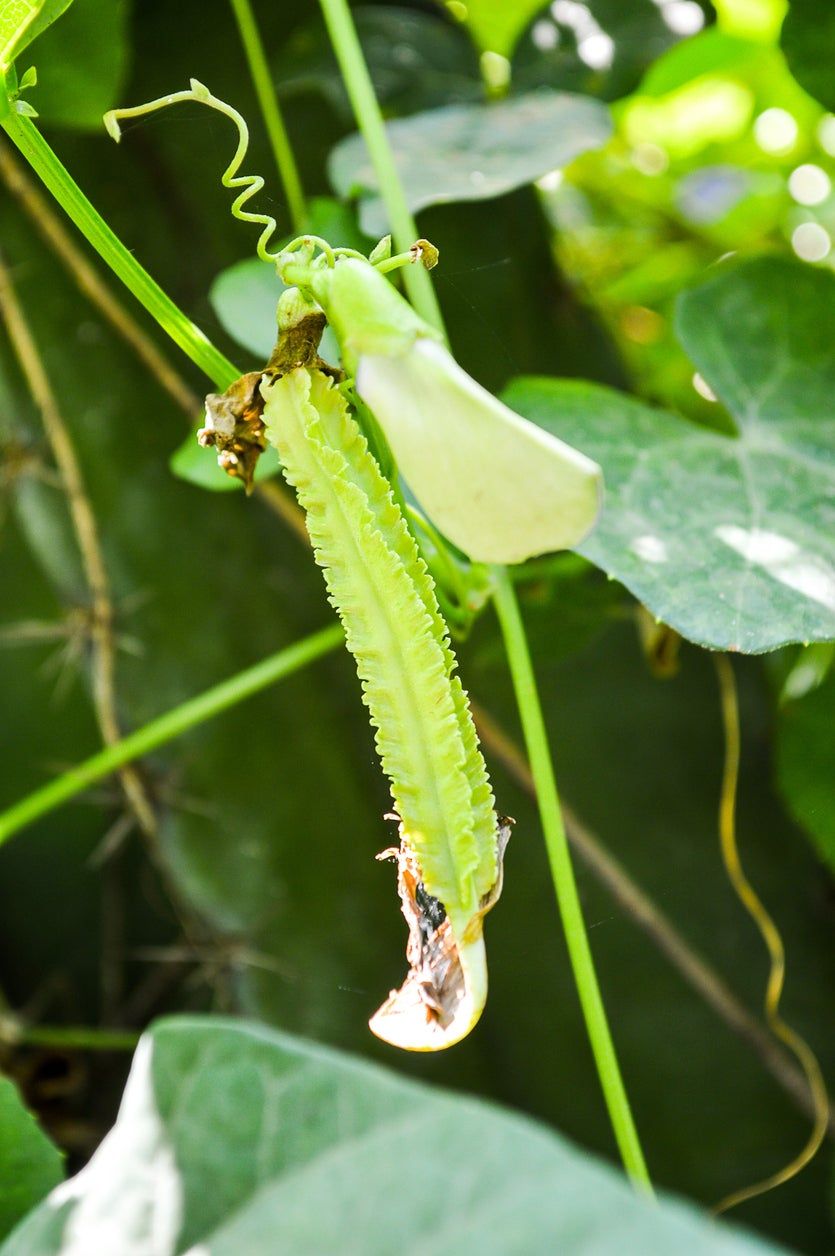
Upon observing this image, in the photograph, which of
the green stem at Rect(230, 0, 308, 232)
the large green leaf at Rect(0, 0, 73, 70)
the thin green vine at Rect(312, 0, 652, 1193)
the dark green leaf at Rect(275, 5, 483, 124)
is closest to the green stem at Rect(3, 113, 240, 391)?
the large green leaf at Rect(0, 0, 73, 70)

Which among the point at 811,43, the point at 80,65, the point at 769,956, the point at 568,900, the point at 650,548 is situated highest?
the point at 80,65

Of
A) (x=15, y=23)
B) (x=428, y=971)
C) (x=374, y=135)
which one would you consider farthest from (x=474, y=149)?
(x=428, y=971)

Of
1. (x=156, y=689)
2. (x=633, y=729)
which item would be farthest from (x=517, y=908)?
(x=156, y=689)

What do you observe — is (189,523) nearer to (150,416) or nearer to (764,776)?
(150,416)

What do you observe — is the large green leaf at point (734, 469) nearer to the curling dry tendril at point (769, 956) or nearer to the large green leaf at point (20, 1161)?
the curling dry tendril at point (769, 956)

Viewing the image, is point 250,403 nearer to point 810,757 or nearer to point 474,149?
point 474,149

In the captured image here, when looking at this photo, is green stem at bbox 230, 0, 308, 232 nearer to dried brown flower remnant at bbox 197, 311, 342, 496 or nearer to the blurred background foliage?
the blurred background foliage
